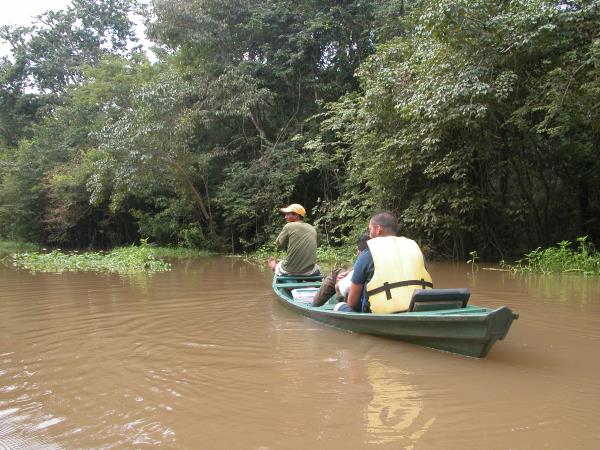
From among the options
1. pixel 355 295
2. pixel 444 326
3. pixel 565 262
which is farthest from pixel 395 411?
pixel 565 262

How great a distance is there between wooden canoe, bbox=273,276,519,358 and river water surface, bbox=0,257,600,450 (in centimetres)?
10

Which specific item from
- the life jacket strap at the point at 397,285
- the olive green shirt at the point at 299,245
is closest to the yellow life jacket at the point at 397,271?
the life jacket strap at the point at 397,285

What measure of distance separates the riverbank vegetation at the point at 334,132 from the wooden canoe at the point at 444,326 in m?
5.83

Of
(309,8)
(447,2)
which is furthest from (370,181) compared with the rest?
(309,8)

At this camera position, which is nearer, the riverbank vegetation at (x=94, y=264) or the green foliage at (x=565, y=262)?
the green foliage at (x=565, y=262)

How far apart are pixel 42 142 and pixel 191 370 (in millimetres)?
24232

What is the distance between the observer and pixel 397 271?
4.09 meters

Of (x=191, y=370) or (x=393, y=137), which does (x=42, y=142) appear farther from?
(x=191, y=370)

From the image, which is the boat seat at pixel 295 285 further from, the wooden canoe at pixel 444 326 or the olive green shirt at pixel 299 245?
the wooden canoe at pixel 444 326

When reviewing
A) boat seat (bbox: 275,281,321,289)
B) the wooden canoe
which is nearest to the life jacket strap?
the wooden canoe

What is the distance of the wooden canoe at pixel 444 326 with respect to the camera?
343 cm

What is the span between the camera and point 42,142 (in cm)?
2412

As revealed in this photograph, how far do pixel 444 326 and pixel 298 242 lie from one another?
328cm

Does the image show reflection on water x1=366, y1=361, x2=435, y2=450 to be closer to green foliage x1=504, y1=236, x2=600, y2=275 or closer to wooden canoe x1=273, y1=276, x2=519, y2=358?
wooden canoe x1=273, y1=276, x2=519, y2=358
